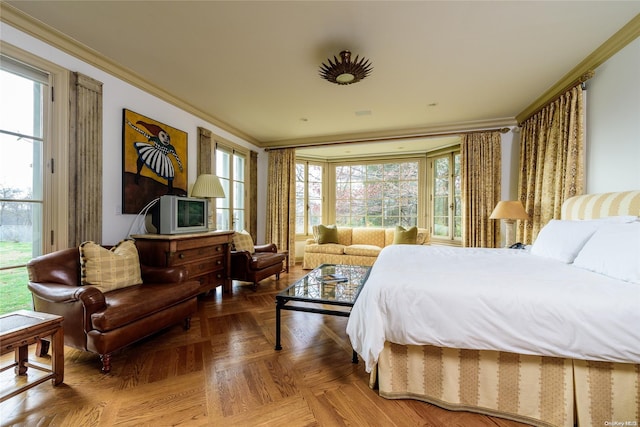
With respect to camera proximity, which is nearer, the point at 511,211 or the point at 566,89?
the point at 566,89

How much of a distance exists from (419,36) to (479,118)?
2.45m

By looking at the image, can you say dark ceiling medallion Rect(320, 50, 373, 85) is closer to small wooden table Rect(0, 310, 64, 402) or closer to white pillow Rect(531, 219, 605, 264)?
white pillow Rect(531, 219, 605, 264)

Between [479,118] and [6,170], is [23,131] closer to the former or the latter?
[6,170]

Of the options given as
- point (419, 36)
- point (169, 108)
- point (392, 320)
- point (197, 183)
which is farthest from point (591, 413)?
point (169, 108)

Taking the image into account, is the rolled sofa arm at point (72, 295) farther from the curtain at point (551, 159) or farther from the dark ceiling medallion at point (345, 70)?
the curtain at point (551, 159)

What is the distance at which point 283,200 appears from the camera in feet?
17.3

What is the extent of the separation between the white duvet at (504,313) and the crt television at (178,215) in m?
2.19

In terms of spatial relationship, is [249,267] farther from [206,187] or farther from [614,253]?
[614,253]

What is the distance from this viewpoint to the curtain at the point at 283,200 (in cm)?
524

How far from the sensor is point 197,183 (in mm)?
3346

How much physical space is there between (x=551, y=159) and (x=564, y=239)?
1.49 metres

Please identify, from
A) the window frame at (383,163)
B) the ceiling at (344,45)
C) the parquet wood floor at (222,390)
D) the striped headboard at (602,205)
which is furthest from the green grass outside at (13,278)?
the window frame at (383,163)

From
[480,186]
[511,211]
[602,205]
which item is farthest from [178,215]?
[480,186]

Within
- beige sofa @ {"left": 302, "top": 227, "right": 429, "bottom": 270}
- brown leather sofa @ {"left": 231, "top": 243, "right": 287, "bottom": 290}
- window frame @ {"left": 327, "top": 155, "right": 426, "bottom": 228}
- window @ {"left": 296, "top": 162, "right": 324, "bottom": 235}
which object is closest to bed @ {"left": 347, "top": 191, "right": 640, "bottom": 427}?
brown leather sofa @ {"left": 231, "top": 243, "right": 287, "bottom": 290}
